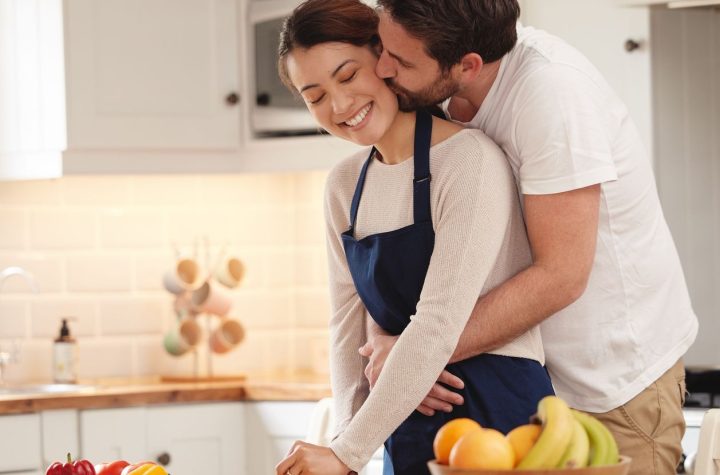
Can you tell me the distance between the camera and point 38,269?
11.6 feet

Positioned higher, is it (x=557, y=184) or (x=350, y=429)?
(x=557, y=184)

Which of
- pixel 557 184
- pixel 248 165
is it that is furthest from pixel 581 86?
pixel 248 165

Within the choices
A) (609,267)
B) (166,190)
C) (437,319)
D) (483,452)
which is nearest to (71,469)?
(437,319)

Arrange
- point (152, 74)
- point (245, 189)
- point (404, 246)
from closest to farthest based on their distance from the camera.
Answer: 1. point (404, 246)
2. point (152, 74)
3. point (245, 189)

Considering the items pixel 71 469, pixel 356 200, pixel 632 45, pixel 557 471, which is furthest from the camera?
pixel 632 45

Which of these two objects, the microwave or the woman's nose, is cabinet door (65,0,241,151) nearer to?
the microwave

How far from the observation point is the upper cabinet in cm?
323

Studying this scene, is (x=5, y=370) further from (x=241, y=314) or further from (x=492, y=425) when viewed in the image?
(x=492, y=425)

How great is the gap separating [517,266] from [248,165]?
1.74m

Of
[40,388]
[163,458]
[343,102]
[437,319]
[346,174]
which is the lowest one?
[163,458]

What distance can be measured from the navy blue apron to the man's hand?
17mm

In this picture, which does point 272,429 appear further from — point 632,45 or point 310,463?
point 310,463

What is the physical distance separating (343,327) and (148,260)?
1.80m

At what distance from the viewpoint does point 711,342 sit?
281cm
